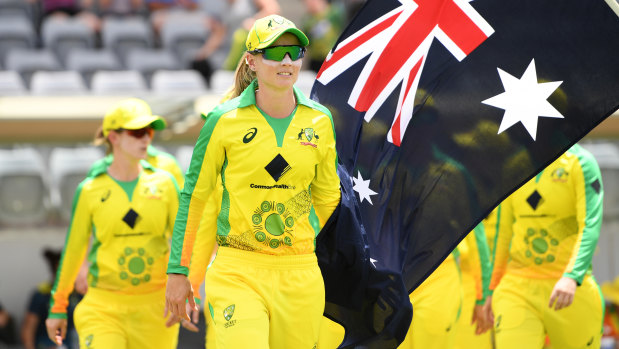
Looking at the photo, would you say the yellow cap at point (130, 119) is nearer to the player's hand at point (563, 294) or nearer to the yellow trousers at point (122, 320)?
the yellow trousers at point (122, 320)

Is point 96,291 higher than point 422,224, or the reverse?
point 422,224

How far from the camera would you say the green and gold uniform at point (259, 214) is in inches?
212

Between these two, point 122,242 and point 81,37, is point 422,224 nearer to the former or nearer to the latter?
point 122,242

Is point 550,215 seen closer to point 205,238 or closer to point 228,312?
point 205,238

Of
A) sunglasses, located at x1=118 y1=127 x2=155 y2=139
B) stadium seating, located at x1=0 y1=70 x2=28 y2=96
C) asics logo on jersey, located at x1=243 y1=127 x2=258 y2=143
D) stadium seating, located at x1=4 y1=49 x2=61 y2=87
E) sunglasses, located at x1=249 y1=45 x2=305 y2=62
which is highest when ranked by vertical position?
sunglasses, located at x1=249 y1=45 x2=305 y2=62

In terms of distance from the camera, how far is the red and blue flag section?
5.79m

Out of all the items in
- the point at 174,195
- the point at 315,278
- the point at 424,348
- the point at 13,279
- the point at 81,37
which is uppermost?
the point at 315,278

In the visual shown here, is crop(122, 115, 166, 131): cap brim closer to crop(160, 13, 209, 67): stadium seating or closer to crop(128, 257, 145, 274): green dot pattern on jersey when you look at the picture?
crop(128, 257, 145, 274): green dot pattern on jersey

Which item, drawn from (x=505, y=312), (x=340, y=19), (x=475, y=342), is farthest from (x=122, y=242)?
(x=340, y=19)

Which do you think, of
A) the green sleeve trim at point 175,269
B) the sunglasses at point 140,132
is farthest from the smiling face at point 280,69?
the sunglasses at point 140,132

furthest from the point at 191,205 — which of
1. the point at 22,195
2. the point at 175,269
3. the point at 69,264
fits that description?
the point at 22,195

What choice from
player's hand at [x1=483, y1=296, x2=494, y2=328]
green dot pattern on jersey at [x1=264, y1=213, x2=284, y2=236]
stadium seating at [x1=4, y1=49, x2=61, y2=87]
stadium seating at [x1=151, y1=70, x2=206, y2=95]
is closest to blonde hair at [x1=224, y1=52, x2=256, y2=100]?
green dot pattern on jersey at [x1=264, y1=213, x2=284, y2=236]

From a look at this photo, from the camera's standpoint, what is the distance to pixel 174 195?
7.58m

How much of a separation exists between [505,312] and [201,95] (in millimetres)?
6563
